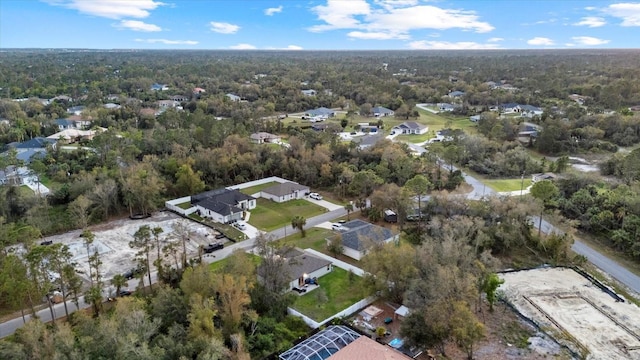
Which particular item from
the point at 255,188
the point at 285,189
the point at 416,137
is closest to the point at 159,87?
the point at 416,137

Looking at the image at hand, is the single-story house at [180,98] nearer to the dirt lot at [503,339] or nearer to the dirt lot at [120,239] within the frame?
the dirt lot at [120,239]

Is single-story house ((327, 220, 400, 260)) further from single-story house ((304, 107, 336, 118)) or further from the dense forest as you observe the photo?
single-story house ((304, 107, 336, 118))

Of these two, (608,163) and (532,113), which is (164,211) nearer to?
(608,163)

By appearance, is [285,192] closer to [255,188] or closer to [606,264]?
[255,188]

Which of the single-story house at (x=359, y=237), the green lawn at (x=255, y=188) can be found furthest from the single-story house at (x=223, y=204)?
the single-story house at (x=359, y=237)

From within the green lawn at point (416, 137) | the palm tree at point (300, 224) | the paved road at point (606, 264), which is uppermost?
the green lawn at point (416, 137)

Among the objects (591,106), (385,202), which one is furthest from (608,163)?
(591,106)
